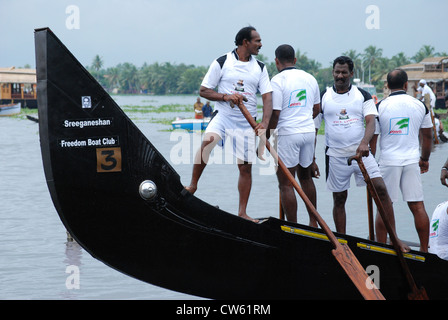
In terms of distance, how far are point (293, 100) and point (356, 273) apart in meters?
1.73

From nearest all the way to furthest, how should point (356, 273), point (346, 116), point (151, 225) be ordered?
point (151, 225), point (356, 273), point (346, 116)

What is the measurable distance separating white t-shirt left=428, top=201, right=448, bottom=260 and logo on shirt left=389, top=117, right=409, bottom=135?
771 millimetres

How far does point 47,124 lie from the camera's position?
5.12 meters

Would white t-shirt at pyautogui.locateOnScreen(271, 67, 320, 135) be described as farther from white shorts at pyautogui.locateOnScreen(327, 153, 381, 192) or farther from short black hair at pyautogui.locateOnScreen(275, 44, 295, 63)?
white shorts at pyautogui.locateOnScreen(327, 153, 381, 192)

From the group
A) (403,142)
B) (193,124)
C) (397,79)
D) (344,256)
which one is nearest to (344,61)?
(397,79)

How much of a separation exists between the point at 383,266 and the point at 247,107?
5.93 ft

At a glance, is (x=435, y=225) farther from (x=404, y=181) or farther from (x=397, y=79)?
(x=397, y=79)

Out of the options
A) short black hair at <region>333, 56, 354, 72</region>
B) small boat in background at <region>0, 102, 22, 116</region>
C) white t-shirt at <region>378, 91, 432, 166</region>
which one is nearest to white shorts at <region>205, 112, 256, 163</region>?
short black hair at <region>333, 56, 354, 72</region>

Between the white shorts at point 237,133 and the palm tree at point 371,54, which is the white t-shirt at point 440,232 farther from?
the palm tree at point 371,54

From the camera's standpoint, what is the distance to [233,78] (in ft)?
20.0

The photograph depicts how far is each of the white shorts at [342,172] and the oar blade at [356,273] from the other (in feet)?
3.56

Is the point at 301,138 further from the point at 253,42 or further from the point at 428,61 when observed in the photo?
the point at 428,61
